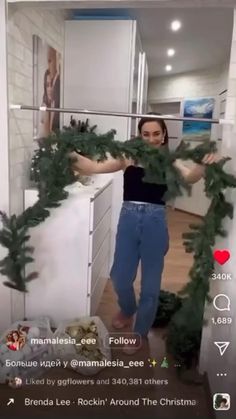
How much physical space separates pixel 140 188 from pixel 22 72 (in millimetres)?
408

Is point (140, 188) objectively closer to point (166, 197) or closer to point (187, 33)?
point (166, 197)

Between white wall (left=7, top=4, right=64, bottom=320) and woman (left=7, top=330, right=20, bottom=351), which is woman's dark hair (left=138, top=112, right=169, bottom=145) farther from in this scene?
woman (left=7, top=330, right=20, bottom=351)

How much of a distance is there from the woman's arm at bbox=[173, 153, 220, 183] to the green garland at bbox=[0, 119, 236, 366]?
0.01 m

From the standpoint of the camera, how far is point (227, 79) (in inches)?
31.2

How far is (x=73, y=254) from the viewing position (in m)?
0.92

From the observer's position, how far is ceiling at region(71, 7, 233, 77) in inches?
30.8

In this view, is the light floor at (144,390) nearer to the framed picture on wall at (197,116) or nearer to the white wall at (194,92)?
the white wall at (194,92)

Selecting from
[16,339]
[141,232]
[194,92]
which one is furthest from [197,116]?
[16,339]

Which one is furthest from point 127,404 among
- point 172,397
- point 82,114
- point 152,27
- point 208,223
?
point 152,27

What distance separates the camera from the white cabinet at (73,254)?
2.89 feet

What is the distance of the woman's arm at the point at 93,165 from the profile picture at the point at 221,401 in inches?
22.1

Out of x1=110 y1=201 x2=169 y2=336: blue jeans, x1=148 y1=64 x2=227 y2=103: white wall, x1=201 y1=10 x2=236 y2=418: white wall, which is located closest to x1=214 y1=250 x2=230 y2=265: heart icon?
x1=201 y1=10 x2=236 y2=418: white wall

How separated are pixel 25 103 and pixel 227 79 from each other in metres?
0.48

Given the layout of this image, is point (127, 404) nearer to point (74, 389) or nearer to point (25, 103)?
point (74, 389)
